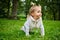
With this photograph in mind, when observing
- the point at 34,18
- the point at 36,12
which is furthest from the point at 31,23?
the point at 36,12

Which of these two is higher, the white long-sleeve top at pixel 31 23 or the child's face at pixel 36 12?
the child's face at pixel 36 12

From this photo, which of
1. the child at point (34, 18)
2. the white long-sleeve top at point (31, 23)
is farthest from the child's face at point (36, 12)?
the white long-sleeve top at point (31, 23)

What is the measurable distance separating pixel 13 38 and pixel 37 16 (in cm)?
93

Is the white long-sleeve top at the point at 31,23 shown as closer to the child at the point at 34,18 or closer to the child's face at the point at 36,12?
the child at the point at 34,18

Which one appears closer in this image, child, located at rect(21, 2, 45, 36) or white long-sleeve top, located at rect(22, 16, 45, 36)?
child, located at rect(21, 2, 45, 36)

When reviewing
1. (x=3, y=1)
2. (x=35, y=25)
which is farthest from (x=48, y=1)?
(x=35, y=25)

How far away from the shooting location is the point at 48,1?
29.7 meters

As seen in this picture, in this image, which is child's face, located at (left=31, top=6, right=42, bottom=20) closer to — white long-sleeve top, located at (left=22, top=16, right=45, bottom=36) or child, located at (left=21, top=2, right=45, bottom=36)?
child, located at (left=21, top=2, right=45, bottom=36)

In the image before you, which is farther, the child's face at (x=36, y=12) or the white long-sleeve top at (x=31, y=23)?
the white long-sleeve top at (x=31, y=23)

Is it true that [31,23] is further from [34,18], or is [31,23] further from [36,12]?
[36,12]

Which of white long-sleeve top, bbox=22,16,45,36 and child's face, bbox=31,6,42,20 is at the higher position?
child's face, bbox=31,6,42,20

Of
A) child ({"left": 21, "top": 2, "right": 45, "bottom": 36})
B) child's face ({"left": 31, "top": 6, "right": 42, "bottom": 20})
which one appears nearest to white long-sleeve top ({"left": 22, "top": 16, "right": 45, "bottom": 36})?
child ({"left": 21, "top": 2, "right": 45, "bottom": 36})

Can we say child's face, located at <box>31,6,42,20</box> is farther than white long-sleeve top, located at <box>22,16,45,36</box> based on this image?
No

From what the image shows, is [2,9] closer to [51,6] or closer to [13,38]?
[51,6]
